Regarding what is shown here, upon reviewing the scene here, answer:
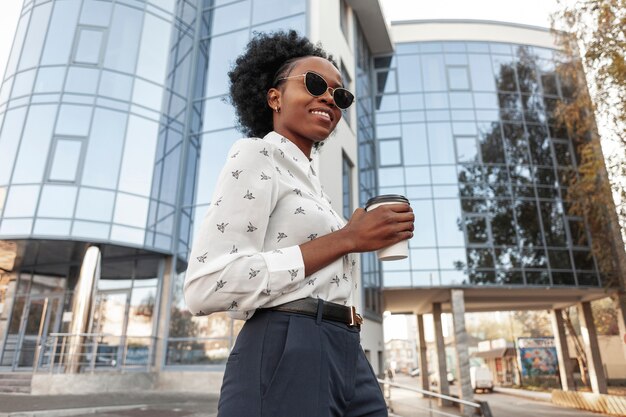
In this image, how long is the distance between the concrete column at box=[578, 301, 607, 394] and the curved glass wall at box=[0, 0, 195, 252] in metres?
20.7

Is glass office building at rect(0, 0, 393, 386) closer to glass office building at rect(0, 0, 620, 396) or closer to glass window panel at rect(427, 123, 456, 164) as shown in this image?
glass office building at rect(0, 0, 620, 396)

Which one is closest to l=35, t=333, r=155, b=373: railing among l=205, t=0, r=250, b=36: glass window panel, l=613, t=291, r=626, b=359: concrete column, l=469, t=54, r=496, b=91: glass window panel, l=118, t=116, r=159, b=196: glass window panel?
l=118, t=116, r=159, b=196: glass window panel

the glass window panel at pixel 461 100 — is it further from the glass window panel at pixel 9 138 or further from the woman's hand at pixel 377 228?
the woman's hand at pixel 377 228

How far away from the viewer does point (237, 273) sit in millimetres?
1024

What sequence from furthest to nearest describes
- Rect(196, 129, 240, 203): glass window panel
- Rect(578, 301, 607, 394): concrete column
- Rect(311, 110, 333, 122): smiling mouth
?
Rect(578, 301, 607, 394): concrete column
Rect(196, 129, 240, 203): glass window panel
Rect(311, 110, 333, 122): smiling mouth

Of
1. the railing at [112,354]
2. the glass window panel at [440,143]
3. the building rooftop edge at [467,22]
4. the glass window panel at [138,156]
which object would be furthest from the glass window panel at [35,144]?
the building rooftop edge at [467,22]

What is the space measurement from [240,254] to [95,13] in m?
16.9

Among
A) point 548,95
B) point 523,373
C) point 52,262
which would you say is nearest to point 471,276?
point 548,95

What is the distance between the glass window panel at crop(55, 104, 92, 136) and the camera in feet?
44.3

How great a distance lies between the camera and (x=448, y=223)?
19609mm

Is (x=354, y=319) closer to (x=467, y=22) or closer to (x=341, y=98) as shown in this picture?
(x=341, y=98)

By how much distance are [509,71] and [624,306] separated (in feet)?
40.0

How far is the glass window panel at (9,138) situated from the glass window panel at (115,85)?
8.32 ft

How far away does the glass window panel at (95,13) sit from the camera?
14.7 m
